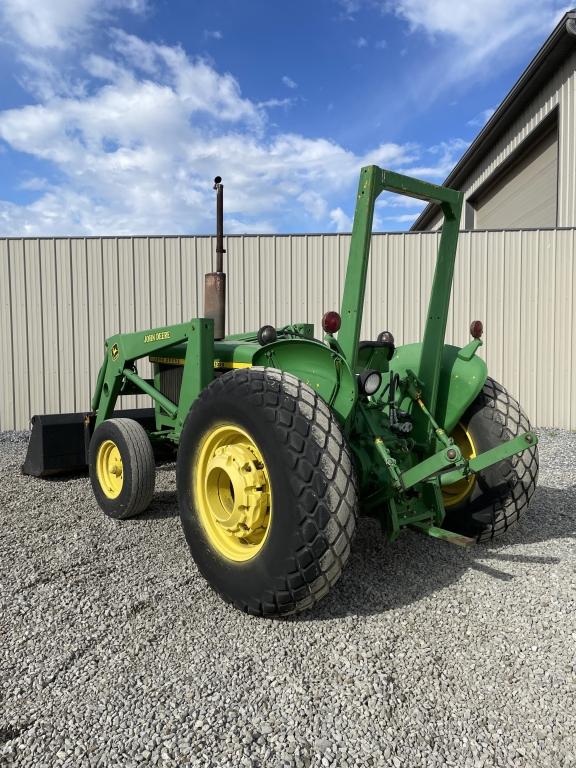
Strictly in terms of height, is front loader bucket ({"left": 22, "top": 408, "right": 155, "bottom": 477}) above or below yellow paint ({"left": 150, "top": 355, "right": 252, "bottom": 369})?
below

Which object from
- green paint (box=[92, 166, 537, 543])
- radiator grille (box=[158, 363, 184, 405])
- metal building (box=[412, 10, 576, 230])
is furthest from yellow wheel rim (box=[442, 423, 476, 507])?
metal building (box=[412, 10, 576, 230])

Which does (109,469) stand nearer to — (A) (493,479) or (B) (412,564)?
(B) (412,564)

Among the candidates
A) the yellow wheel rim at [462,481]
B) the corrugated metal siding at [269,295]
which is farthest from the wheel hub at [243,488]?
the corrugated metal siding at [269,295]

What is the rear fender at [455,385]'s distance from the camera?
125 inches

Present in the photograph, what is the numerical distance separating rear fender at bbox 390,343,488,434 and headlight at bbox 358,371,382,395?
0.49m

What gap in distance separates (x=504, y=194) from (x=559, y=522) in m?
9.88

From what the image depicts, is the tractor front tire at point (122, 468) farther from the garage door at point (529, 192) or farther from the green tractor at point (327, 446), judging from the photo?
the garage door at point (529, 192)

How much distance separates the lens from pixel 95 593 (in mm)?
2758

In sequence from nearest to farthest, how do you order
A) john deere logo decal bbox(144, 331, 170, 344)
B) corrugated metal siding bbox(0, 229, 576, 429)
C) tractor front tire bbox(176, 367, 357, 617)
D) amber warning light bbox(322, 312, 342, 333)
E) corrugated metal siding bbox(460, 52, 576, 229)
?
tractor front tire bbox(176, 367, 357, 617) → amber warning light bbox(322, 312, 342, 333) → john deere logo decal bbox(144, 331, 170, 344) → corrugated metal siding bbox(0, 229, 576, 429) → corrugated metal siding bbox(460, 52, 576, 229)

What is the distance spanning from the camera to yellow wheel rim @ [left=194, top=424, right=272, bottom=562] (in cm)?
252

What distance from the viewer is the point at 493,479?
10.8ft

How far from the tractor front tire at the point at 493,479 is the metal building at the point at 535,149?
656cm

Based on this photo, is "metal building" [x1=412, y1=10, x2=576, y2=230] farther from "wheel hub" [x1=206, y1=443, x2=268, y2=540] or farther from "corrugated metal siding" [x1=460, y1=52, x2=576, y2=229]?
"wheel hub" [x1=206, y1=443, x2=268, y2=540]

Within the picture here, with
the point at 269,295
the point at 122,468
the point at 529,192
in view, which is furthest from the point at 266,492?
the point at 529,192
